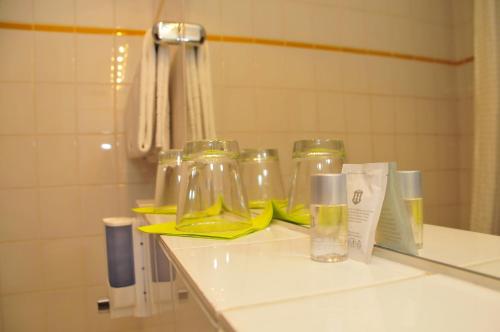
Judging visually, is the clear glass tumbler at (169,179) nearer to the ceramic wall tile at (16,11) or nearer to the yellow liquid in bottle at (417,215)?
the yellow liquid in bottle at (417,215)

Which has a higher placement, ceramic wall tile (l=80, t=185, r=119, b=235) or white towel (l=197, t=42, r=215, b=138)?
white towel (l=197, t=42, r=215, b=138)

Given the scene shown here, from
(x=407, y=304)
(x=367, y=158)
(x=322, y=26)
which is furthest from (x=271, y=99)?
(x=407, y=304)

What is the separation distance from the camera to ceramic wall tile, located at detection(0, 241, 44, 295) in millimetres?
1317

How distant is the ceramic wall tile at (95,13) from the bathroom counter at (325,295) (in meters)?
1.26

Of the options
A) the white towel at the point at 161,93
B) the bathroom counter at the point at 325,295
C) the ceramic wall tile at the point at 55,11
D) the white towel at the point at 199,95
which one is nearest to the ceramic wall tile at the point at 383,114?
the bathroom counter at the point at 325,295

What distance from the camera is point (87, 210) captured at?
4.56ft

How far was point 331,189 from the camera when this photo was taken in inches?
16.7

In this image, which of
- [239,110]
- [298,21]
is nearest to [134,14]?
[239,110]

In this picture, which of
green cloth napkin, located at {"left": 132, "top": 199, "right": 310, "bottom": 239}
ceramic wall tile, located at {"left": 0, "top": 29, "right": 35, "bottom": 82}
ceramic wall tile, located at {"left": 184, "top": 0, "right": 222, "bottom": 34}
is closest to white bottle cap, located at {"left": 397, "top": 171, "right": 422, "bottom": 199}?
green cloth napkin, located at {"left": 132, "top": 199, "right": 310, "bottom": 239}

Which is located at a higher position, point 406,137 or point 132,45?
point 132,45

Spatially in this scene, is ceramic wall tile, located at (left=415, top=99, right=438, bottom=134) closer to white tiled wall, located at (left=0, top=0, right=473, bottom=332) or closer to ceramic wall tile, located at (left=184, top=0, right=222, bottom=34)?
white tiled wall, located at (left=0, top=0, right=473, bottom=332)

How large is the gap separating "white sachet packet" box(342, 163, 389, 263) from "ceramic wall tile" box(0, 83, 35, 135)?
1.29m

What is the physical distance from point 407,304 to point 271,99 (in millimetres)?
624

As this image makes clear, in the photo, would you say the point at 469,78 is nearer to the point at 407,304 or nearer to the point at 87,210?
the point at 407,304
